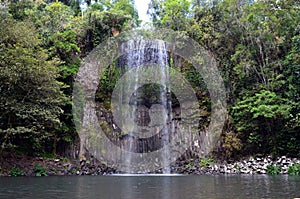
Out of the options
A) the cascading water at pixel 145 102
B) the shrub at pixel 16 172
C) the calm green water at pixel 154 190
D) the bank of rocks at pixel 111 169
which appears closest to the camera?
the calm green water at pixel 154 190

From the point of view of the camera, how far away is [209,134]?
1900 cm

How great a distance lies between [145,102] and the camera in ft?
67.5

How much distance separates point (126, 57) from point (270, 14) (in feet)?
30.7

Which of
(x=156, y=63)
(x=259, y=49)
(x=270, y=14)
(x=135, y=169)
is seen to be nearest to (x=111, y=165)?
(x=135, y=169)

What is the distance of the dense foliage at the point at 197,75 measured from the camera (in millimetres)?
15242

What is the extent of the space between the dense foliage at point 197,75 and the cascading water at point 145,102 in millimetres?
1493

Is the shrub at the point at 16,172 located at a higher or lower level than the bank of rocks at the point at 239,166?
lower

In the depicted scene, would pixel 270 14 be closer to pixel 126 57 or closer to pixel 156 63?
pixel 156 63

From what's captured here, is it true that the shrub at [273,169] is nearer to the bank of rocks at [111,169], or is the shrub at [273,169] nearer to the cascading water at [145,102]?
the bank of rocks at [111,169]

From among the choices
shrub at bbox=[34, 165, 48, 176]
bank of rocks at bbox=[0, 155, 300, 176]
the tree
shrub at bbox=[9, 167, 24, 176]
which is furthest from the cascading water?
shrub at bbox=[9, 167, 24, 176]

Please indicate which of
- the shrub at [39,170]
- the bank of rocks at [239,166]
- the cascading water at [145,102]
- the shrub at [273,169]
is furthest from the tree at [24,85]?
the shrub at [273,169]

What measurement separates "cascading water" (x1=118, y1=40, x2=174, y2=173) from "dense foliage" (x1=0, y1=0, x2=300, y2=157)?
1.49 meters

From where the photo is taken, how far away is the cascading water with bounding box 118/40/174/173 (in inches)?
755

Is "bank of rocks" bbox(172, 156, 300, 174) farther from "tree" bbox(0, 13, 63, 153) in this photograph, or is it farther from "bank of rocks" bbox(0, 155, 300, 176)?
"tree" bbox(0, 13, 63, 153)
